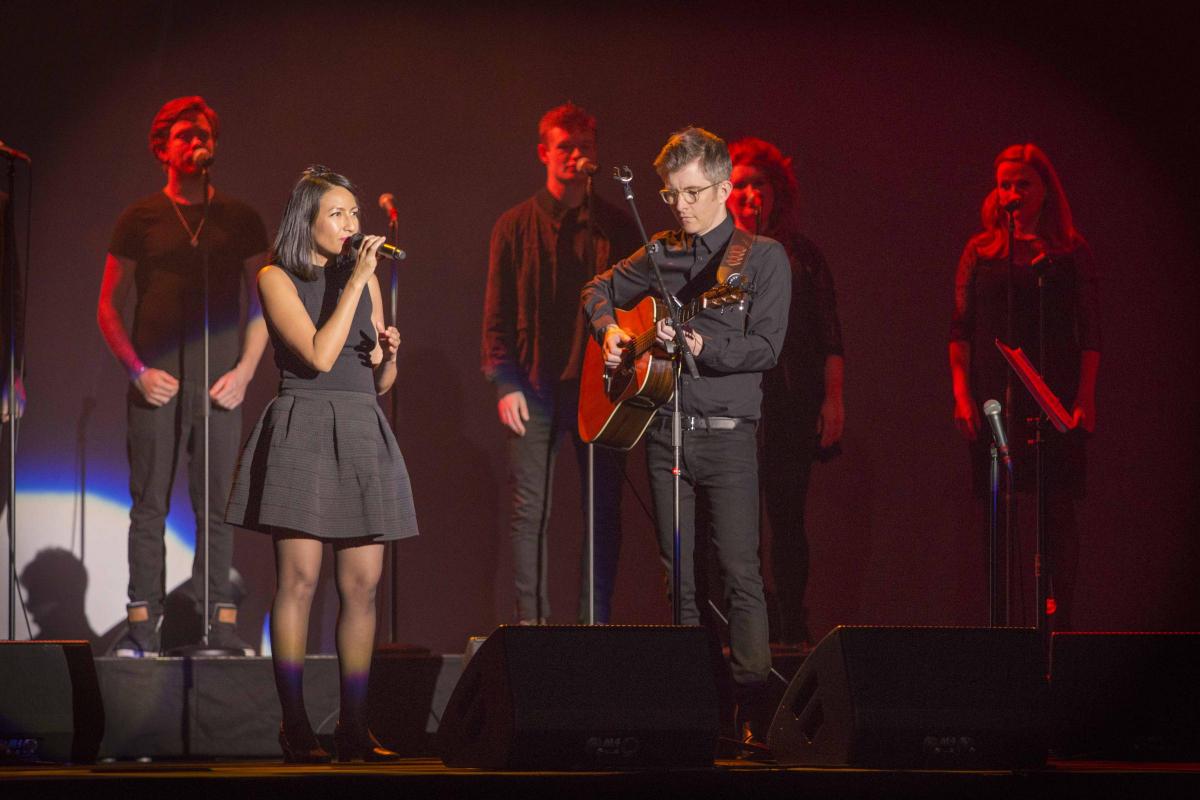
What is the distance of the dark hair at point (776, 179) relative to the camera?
19.5ft

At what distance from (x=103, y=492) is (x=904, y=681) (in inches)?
160

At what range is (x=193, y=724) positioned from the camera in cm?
482

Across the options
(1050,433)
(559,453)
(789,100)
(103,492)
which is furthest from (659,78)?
(103,492)

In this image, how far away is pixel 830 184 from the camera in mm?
6480

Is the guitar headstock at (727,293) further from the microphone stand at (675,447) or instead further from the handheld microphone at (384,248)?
the handheld microphone at (384,248)

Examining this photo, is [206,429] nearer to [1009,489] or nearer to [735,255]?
[735,255]

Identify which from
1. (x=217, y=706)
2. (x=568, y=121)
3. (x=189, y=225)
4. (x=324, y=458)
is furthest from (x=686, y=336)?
(x=189, y=225)

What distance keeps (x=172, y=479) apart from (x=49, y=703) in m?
1.97

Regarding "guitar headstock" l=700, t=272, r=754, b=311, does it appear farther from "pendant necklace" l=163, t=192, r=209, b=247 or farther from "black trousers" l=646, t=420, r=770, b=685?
"pendant necklace" l=163, t=192, r=209, b=247

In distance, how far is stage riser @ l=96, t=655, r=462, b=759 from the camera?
15.7ft

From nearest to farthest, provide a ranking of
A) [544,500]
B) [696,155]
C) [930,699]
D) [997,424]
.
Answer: [930,699] → [696,155] → [997,424] → [544,500]

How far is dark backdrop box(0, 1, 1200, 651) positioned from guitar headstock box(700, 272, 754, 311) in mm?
2486

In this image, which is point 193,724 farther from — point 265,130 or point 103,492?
point 265,130

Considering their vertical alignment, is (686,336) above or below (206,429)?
above
